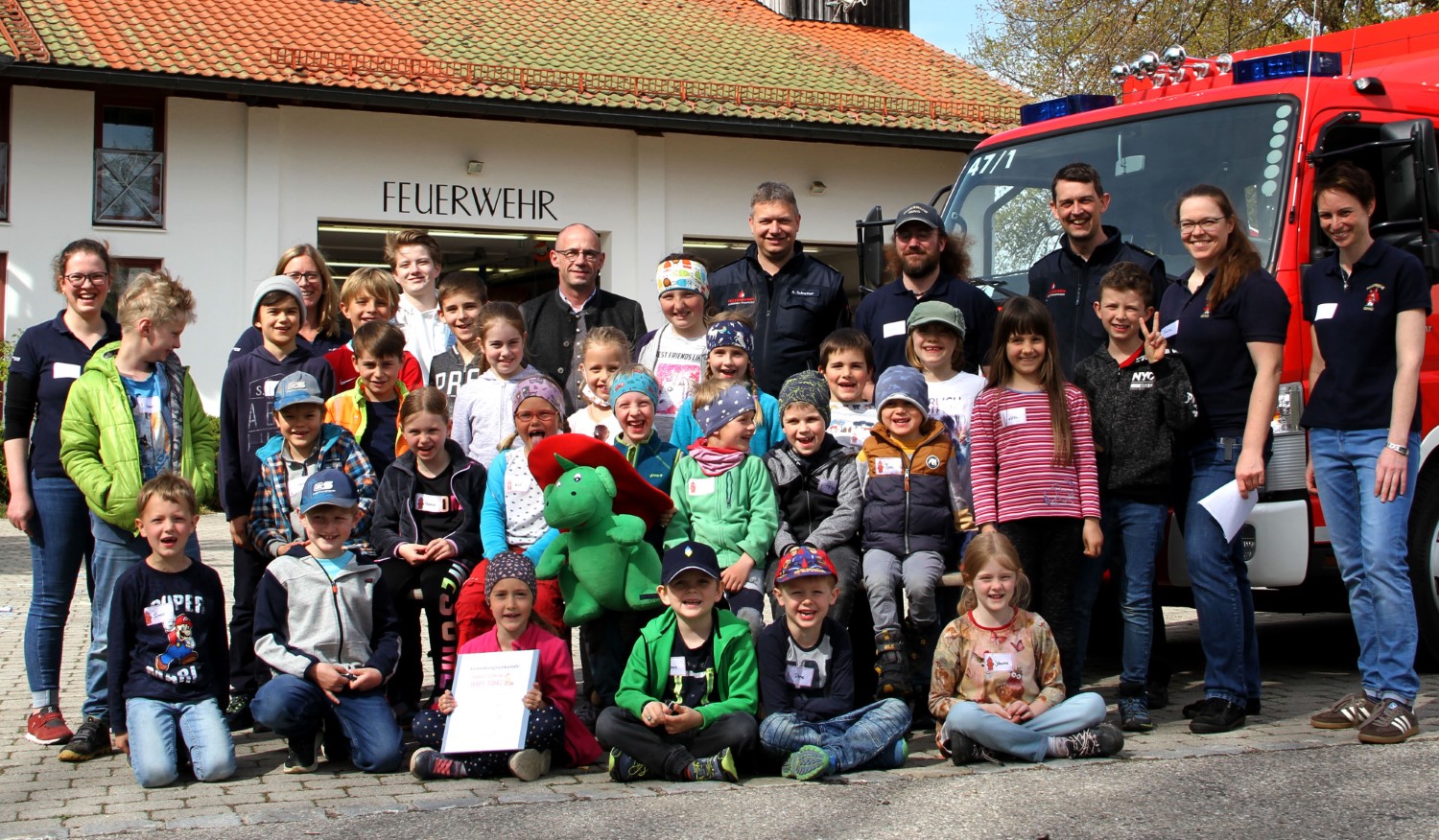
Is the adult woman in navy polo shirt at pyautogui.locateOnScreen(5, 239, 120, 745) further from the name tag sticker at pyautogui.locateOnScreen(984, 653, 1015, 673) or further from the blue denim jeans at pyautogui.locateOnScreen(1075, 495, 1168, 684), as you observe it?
the blue denim jeans at pyautogui.locateOnScreen(1075, 495, 1168, 684)

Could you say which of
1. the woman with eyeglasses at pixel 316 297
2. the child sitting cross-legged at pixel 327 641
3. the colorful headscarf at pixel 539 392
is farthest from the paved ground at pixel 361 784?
the woman with eyeglasses at pixel 316 297

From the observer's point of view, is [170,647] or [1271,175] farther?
[1271,175]

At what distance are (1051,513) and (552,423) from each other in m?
2.12

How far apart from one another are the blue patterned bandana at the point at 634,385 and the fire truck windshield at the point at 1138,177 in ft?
7.51

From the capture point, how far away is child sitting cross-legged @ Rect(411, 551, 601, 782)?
18.6 ft

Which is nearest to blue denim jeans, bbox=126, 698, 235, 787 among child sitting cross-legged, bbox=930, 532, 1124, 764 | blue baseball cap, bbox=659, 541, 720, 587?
blue baseball cap, bbox=659, 541, 720, 587

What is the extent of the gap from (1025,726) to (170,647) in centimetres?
325

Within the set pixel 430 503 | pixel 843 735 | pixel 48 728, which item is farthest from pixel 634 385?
pixel 48 728

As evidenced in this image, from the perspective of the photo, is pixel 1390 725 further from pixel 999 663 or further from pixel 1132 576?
pixel 999 663

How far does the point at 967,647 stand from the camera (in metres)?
5.89

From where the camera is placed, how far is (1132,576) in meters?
6.43

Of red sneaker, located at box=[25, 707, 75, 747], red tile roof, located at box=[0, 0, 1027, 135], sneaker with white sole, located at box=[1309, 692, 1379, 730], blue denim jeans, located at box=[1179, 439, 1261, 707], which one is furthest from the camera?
red tile roof, located at box=[0, 0, 1027, 135]

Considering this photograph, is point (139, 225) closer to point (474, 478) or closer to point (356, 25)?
point (356, 25)

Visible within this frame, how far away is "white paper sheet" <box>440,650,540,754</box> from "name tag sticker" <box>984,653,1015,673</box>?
1.70m
